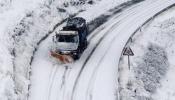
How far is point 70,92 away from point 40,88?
2170 millimetres

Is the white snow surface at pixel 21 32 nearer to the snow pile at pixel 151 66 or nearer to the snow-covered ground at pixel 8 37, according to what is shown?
the snow-covered ground at pixel 8 37

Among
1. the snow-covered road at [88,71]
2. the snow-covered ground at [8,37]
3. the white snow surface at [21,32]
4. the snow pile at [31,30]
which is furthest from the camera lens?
the snow pile at [31,30]

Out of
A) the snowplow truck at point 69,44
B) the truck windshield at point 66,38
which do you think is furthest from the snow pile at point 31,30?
the truck windshield at point 66,38

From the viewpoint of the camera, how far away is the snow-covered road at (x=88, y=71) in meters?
30.4

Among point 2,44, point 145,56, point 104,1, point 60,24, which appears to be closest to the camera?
point 2,44

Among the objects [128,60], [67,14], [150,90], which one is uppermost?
[67,14]

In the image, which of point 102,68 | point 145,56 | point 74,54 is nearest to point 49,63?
point 74,54

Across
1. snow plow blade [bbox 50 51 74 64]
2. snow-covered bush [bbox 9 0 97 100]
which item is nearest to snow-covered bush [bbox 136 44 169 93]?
snow plow blade [bbox 50 51 74 64]

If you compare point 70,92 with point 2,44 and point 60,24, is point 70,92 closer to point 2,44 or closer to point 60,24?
point 2,44

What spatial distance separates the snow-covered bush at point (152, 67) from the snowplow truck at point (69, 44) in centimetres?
518

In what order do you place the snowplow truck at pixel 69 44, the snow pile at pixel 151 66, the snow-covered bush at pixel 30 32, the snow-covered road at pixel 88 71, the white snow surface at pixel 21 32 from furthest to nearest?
the snowplow truck at pixel 69 44 → the snow pile at pixel 151 66 → the snow-covered bush at pixel 30 32 → the snow-covered road at pixel 88 71 → the white snow surface at pixel 21 32

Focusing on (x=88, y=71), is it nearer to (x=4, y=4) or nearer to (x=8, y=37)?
(x=8, y=37)

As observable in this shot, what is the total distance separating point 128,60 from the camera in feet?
109

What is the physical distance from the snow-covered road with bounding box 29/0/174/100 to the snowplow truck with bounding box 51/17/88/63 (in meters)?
0.60
